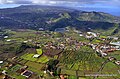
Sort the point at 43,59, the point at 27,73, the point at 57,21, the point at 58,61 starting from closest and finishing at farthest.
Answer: the point at 27,73 < the point at 58,61 < the point at 43,59 < the point at 57,21

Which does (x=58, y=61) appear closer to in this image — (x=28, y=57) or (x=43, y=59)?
(x=43, y=59)

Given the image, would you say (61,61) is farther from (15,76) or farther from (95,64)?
(15,76)

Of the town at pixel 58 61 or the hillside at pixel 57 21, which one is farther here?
the hillside at pixel 57 21

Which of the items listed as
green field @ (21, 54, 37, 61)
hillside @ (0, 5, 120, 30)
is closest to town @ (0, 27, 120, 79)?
green field @ (21, 54, 37, 61)

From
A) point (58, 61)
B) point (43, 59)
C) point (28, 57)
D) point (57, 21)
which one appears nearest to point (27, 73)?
point (43, 59)

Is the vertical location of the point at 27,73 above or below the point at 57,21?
above

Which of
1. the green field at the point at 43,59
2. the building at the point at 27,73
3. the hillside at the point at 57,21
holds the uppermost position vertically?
the green field at the point at 43,59

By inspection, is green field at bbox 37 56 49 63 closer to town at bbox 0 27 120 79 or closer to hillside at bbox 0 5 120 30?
town at bbox 0 27 120 79

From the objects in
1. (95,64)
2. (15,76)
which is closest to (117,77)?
(95,64)

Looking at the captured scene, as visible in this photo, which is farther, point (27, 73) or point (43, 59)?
point (43, 59)

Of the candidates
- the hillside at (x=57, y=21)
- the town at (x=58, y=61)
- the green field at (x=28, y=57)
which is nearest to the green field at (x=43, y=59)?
the town at (x=58, y=61)

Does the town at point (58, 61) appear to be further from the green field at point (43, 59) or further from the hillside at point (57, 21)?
the hillside at point (57, 21)
